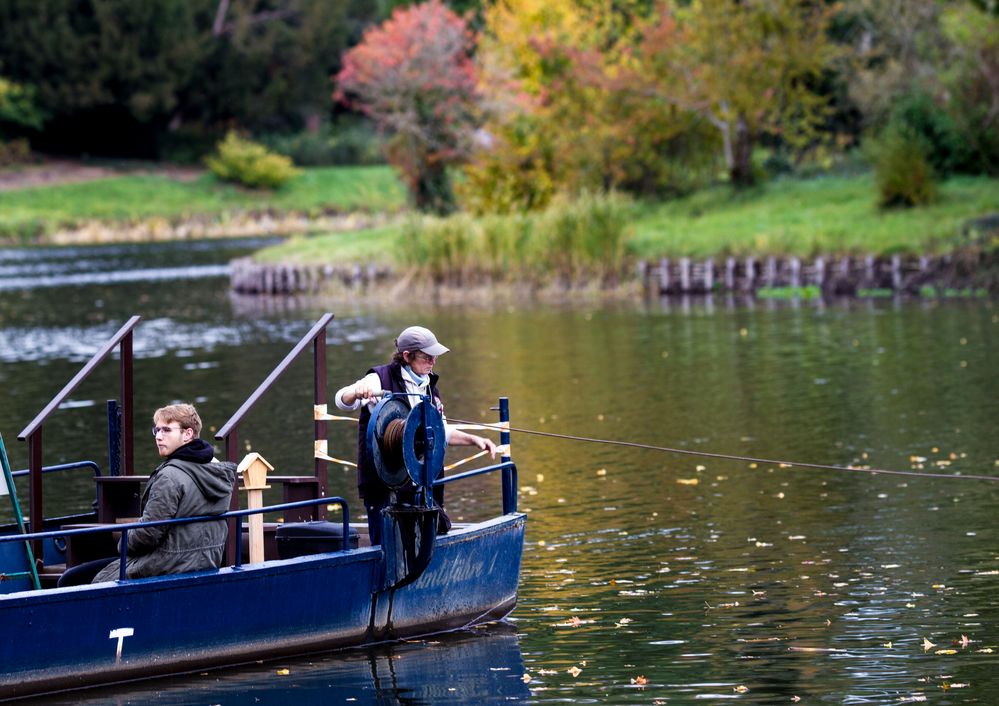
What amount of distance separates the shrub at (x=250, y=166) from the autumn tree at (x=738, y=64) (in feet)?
153

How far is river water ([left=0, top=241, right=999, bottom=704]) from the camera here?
10.8 metres

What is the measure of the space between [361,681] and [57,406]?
299cm

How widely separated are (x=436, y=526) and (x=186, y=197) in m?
81.6

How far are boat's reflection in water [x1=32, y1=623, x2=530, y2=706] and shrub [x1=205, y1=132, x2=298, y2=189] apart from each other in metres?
85.2

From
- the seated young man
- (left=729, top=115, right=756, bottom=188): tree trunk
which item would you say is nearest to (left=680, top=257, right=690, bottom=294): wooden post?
(left=729, top=115, right=756, bottom=188): tree trunk

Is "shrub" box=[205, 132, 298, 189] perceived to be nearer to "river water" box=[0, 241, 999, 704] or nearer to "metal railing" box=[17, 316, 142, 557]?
"river water" box=[0, 241, 999, 704]

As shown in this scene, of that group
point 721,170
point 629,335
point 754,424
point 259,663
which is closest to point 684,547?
point 259,663

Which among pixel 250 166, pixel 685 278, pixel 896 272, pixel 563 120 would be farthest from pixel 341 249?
pixel 250 166

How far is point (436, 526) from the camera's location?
11.8 metres

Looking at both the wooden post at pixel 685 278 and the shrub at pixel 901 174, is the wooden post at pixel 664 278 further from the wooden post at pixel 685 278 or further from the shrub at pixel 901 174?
the shrub at pixel 901 174

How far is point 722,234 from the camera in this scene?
43.9 meters

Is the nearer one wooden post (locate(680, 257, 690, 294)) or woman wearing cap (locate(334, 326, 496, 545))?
woman wearing cap (locate(334, 326, 496, 545))

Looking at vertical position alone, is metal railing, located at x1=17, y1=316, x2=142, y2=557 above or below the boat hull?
above

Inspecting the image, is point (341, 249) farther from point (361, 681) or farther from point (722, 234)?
point (361, 681)
